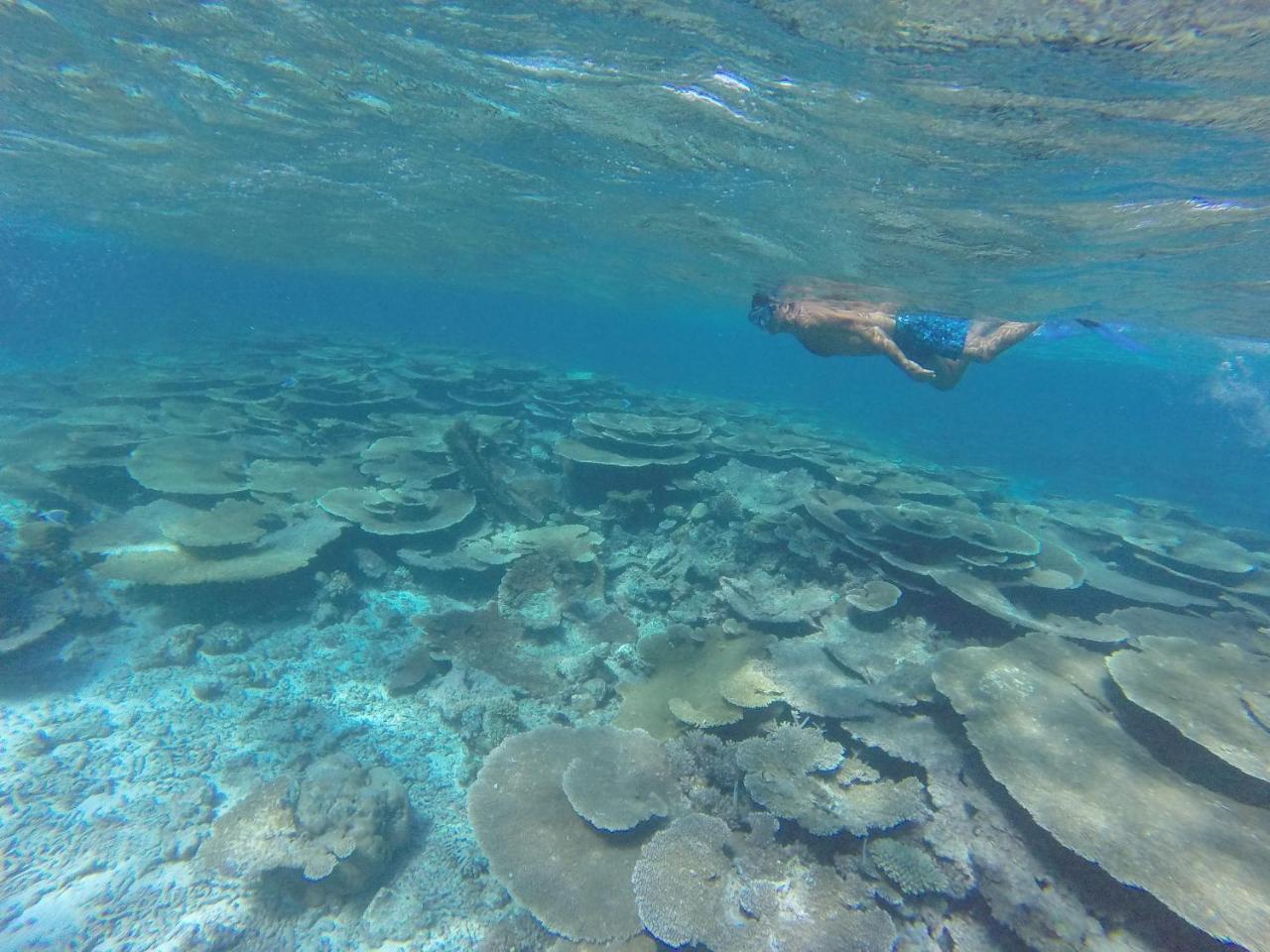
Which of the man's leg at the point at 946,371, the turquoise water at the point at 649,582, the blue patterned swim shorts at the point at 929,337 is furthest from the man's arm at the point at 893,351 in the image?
the turquoise water at the point at 649,582

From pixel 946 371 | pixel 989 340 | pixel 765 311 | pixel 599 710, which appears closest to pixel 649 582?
pixel 599 710

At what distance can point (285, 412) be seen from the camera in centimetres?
1358

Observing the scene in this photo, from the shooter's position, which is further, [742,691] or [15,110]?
[15,110]

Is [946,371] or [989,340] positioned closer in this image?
[946,371]

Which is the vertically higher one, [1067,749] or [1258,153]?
[1258,153]

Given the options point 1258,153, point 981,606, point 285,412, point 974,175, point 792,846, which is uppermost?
point 1258,153

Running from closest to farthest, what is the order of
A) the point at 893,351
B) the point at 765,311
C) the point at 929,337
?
the point at 893,351
the point at 929,337
the point at 765,311

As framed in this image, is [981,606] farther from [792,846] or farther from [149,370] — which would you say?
[149,370]

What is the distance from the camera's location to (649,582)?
29.0 feet

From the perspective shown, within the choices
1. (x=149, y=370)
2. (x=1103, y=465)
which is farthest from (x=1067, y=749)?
(x=1103, y=465)

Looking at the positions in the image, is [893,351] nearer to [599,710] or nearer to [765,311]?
[765,311]

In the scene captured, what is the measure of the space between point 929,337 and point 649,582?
722 centimetres

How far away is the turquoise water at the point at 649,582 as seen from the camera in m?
4.29

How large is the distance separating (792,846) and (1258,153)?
34.9ft
